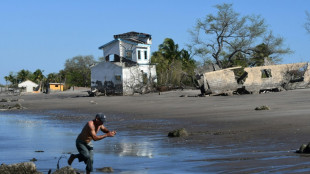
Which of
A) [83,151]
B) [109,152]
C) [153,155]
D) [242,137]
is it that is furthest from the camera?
[242,137]

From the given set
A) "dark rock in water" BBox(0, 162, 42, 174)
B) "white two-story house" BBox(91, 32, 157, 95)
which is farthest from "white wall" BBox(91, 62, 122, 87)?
"dark rock in water" BBox(0, 162, 42, 174)

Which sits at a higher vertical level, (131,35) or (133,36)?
(131,35)

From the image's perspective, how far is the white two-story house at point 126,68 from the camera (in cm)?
5025

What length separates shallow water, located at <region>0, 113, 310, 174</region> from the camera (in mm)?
9469

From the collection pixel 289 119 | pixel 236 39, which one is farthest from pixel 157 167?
pixel 236 39

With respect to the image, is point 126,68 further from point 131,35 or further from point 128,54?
point 131,35

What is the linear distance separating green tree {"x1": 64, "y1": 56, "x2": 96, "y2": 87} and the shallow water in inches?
2977

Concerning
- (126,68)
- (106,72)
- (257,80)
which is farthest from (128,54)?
(257,80)

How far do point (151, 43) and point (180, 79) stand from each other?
12.3 meters

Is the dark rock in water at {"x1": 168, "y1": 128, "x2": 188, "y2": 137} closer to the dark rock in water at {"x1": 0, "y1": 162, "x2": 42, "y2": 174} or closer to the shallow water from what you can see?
the shallow water

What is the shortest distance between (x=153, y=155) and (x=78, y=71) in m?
90.1

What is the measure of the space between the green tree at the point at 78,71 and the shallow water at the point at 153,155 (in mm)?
75613

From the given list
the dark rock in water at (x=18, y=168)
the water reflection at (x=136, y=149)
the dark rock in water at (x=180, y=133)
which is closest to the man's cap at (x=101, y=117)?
the dark rock in water at (x=18, y=168)

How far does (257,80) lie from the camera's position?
37000 mm
